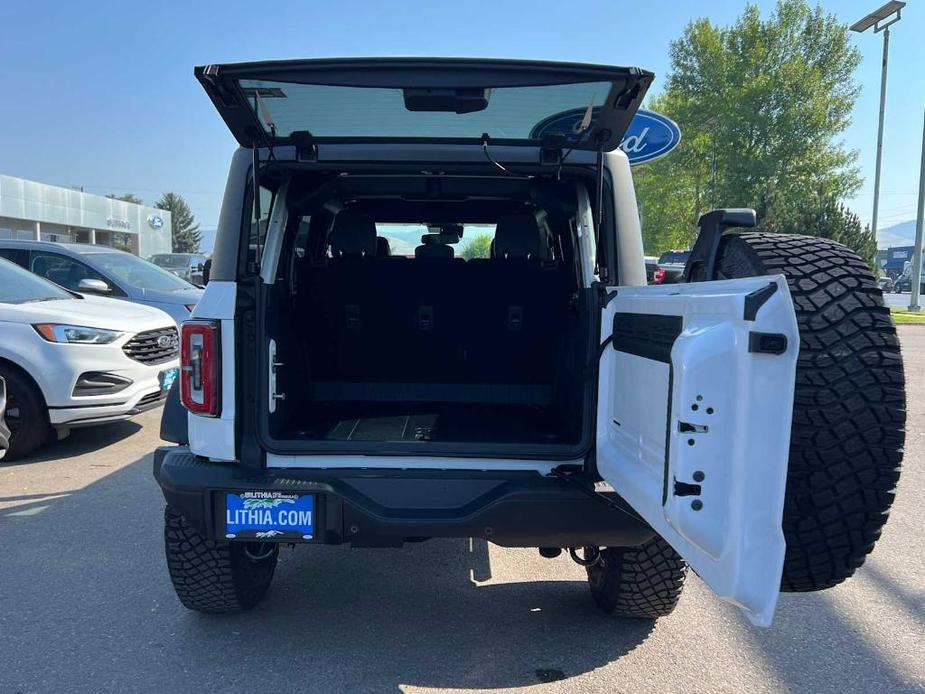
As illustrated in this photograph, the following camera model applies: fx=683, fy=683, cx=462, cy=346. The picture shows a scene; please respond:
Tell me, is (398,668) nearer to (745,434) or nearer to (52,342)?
(745,434)

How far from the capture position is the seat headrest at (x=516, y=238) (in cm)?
394

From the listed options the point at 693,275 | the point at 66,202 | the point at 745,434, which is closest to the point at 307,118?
the point at 693,275

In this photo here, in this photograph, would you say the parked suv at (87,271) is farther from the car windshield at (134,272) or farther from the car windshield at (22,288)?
the car windshield at (22,288)

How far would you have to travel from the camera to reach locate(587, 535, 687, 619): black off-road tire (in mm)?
2893

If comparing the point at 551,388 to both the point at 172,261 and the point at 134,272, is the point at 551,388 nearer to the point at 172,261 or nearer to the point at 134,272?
the point at 134,272

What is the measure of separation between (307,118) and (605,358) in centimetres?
144

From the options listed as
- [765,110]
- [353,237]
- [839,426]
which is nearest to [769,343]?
[839,426]

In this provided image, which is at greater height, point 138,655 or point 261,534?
point 261,534

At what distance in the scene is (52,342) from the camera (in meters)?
5.44

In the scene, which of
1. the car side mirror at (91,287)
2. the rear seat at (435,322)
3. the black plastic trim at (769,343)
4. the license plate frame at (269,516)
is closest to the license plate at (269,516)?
the license plate frame at (269,516)

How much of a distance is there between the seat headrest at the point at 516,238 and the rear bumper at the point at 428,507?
175 centimetres

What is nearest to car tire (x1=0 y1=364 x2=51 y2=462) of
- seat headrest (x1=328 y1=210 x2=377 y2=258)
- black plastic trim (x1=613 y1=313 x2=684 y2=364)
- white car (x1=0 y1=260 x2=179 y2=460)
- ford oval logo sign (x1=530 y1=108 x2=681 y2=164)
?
white car (x1=0 y1=260 x2=179 y2=460)

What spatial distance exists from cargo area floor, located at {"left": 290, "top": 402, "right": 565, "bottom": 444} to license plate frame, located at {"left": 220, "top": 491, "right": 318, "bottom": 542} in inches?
15.6

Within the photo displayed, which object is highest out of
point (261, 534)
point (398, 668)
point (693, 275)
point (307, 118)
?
point (307, 118)
